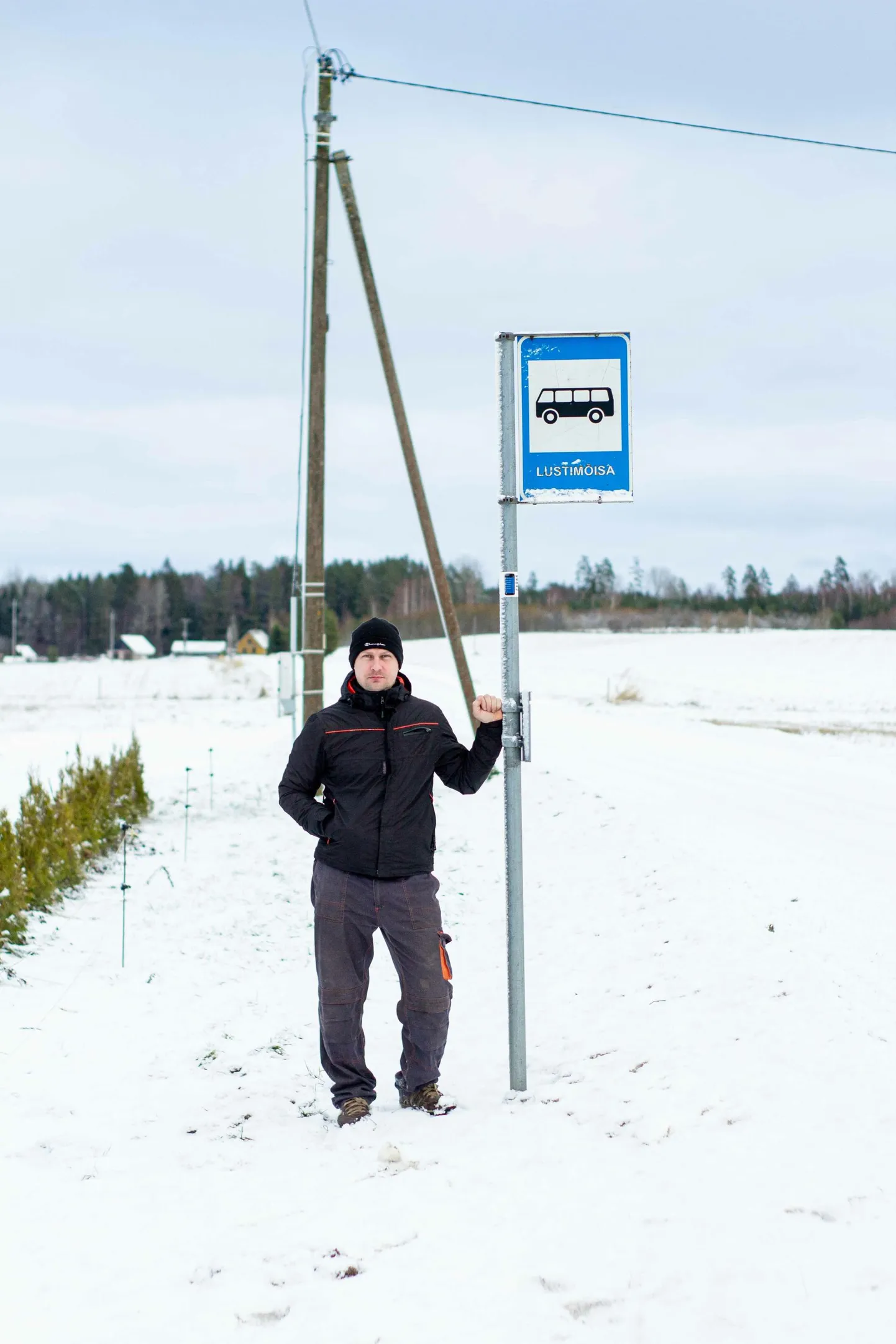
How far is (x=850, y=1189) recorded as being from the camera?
337cm

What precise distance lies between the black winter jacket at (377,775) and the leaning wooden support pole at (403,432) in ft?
27.1

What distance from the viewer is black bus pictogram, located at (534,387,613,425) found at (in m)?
4.42

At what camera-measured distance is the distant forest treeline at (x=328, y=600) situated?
103 metres

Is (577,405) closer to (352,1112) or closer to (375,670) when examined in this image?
(375,670)

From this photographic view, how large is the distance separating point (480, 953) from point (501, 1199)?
336 centimetres

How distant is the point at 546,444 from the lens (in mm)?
4418

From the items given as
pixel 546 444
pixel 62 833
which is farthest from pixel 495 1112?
pixel 62 833

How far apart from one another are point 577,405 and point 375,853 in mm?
1933

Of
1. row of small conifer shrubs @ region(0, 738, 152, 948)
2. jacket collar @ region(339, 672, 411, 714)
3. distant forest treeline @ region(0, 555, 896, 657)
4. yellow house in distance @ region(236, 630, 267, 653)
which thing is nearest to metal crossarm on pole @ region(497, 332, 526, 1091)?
jacket collar @ region(339, 672, 411, 714)

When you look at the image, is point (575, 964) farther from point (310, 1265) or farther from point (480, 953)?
point (310, 1265)

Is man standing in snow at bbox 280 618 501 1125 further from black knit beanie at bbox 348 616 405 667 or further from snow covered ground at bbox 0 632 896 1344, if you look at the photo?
snow covered ground at bbox 0 632 896 1344

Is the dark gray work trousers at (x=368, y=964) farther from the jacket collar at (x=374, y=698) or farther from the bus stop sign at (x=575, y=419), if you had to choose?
the bus stop sign at (x=575, y=419)

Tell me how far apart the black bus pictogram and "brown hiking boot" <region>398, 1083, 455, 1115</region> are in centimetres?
268

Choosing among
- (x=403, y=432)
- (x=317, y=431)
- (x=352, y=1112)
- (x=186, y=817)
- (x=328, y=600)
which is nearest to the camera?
(x=352, y=1112)
